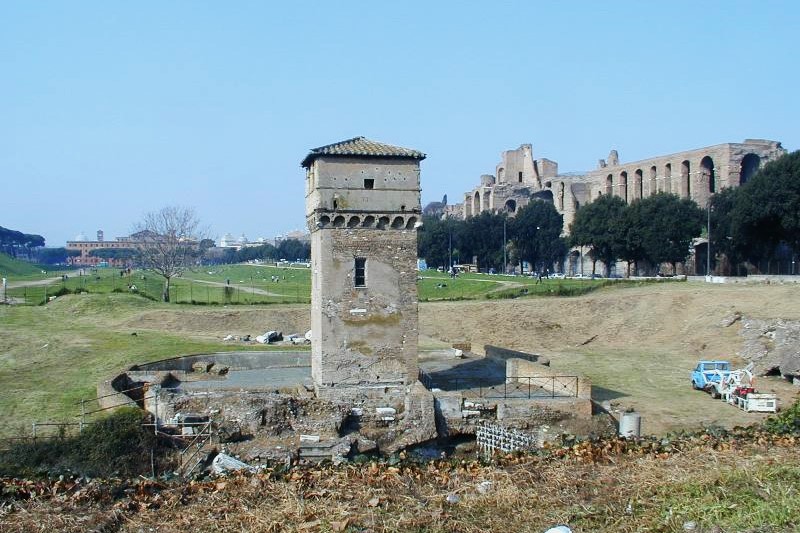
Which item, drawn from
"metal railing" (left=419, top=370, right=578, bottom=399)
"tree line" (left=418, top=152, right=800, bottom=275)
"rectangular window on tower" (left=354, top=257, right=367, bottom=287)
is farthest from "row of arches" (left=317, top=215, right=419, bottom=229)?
"tree line" (left=418, top=152, right=800, bottom=275)

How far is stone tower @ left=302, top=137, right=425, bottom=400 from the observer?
23.5 meters

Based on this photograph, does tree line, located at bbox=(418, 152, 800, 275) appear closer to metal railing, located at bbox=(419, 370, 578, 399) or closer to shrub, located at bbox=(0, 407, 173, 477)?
metal railing, located at bbox=(419, 370, 578, 399)

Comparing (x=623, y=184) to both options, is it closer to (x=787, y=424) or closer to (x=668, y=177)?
(x=668, y=177)

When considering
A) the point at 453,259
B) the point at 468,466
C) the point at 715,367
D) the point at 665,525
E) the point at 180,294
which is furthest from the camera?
the point at 453,259

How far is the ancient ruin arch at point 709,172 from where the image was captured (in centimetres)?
8388

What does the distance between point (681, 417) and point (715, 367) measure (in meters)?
6.24

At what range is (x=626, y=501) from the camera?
32.6 feet

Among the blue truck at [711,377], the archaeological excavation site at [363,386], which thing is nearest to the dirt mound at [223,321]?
the archaeological excavation site at [363,386]

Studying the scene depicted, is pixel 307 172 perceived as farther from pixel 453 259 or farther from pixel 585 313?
pixel 453 259

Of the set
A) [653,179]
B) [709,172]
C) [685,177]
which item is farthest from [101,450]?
[653,179]

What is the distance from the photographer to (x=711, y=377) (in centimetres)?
2973

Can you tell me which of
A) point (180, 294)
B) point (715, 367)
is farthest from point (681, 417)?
point (180, 294)

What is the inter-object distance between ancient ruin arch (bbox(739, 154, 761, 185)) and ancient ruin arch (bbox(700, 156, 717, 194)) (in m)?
2.84

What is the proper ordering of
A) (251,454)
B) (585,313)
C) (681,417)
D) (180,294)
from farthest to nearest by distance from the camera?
(180,294), (585,313), (681,417), (251,454)
